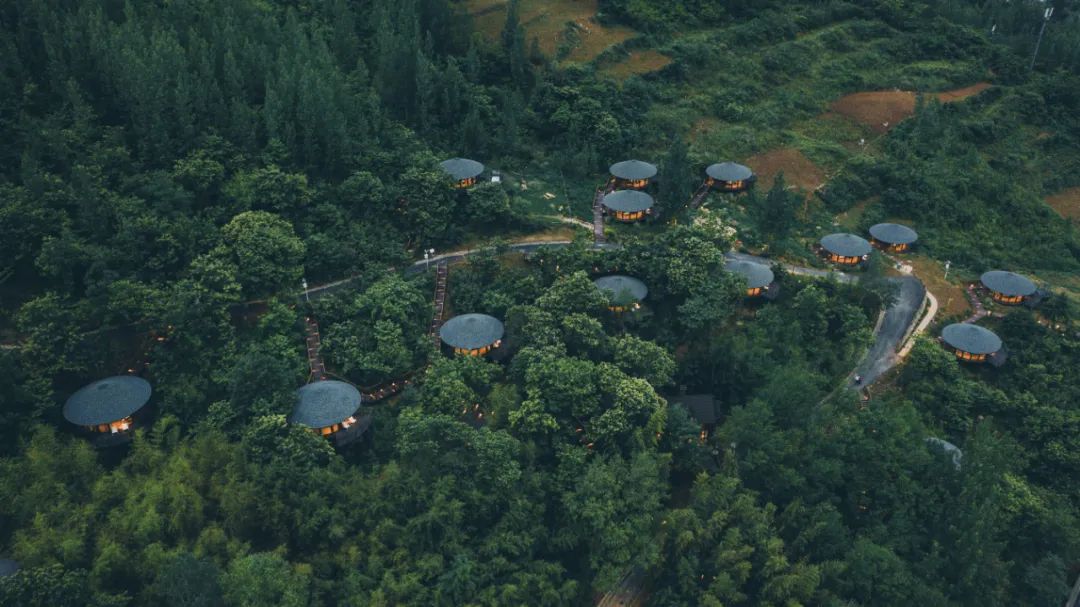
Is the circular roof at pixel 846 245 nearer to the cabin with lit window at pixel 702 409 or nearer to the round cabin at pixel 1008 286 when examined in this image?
the round cabin at pixel 1008 286

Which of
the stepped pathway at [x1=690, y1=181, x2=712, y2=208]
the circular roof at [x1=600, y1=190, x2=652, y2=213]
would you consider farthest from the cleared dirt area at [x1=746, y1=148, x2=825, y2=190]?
the circular roof at [x1=600, y1=190, x2=652, y2=213]

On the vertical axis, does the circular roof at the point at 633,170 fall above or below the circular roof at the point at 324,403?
above

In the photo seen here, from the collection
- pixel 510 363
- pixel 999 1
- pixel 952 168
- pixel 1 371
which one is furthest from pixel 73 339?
pixel 999 1

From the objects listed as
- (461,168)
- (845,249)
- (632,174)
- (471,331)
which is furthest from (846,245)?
(471,331)

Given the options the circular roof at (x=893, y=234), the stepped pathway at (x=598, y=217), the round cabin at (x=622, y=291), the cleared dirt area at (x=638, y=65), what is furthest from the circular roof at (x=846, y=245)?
the cleared dirt area at (x=638, y=65)

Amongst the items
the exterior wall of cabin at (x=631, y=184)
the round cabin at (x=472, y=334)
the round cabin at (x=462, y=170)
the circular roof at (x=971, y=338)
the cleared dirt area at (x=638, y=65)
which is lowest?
the round cabin at (x=472, y=334)

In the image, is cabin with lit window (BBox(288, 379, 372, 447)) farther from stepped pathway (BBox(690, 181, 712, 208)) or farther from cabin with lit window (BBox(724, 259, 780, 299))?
stepped pathway (BBox(690, 181, 712, 208))

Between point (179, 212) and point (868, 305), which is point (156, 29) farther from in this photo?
point (868, 305)
